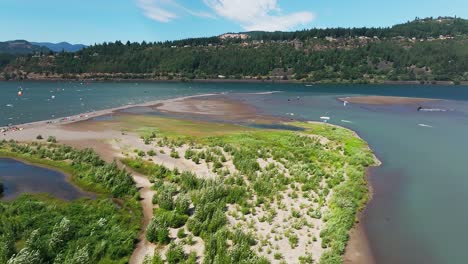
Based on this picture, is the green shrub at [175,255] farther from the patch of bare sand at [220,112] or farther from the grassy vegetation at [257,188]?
the patch of bare sand at [220,112]

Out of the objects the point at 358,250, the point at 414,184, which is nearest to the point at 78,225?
the point at 358,250

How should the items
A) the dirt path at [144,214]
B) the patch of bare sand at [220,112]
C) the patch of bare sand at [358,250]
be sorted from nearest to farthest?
the dirt path at [144,214]
the patch of bare sand at [358,250]
the patch of bare sand at [220,112]

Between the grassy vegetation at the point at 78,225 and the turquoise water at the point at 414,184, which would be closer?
the grassy vegetation at the point at 78,225

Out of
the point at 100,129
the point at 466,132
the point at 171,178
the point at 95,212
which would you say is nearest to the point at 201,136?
the point at 100,129

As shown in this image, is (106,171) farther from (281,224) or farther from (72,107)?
(72,107)

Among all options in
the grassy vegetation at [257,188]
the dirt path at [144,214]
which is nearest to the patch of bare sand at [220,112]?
the grassy vegetation at [257,188]
